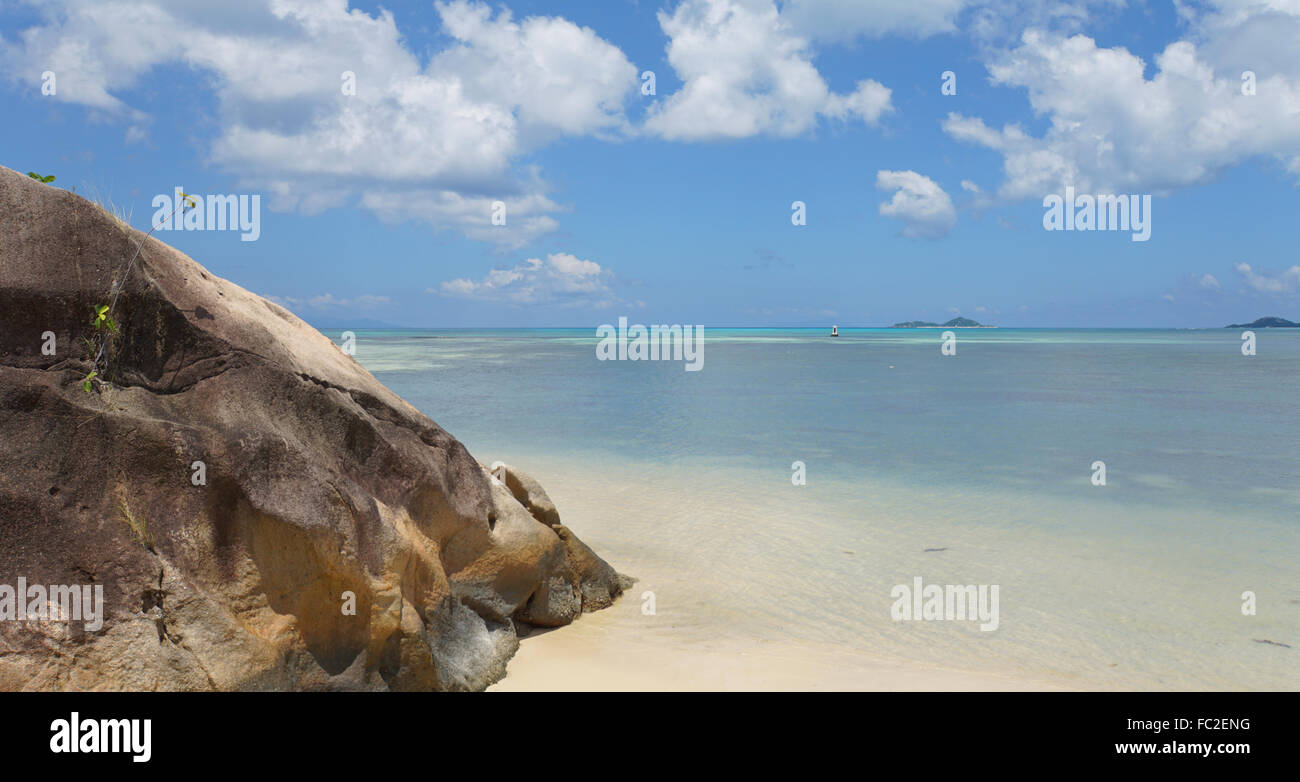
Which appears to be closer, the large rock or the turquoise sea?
the large rock

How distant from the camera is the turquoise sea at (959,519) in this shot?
25.3 ft

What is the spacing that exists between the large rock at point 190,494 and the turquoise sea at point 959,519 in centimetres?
327

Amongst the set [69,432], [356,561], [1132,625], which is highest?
[69,432]

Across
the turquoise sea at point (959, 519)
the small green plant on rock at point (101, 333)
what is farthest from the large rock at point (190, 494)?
the turquoise sea at point (959, 519)

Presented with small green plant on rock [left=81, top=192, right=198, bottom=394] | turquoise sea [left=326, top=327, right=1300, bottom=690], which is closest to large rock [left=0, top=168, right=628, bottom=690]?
small green plant on rock [left=81, top=192, right=198, bottom=394]

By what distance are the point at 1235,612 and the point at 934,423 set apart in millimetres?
13418

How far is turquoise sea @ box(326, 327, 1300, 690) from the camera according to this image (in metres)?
7.73

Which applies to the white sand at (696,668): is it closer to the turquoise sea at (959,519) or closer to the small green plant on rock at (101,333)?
the turquoise sea at (959,519)

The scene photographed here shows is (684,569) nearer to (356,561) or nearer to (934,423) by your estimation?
(356,561)

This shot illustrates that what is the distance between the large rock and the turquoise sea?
3.27m

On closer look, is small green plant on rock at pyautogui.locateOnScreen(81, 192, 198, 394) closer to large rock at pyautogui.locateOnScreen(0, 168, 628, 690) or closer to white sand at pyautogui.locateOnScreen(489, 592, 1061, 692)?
large rock at pyautogui.locateOnScreen(0, 168, 628, 690)

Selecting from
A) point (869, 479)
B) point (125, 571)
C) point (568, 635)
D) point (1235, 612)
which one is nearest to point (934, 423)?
point (869, 479)
